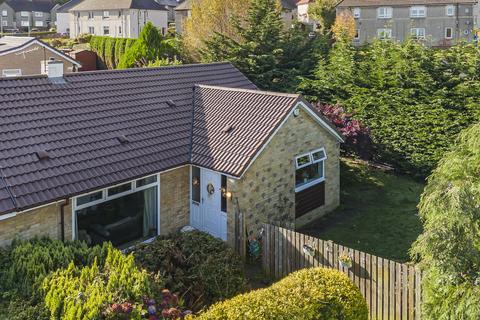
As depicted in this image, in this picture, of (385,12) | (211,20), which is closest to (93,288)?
(211,20)

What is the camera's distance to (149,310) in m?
9.72

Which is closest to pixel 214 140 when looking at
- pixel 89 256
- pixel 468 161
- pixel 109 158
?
pixel 109 158

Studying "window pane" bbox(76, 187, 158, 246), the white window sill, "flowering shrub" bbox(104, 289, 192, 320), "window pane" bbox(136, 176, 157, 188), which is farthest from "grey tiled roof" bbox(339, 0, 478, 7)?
"flowering shrub" bbox(104, 289, 192, 320)

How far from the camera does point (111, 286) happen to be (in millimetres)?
10219

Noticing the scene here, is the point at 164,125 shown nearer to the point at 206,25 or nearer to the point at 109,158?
the point at 109,158

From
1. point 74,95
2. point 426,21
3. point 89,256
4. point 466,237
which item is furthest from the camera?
point 426,21

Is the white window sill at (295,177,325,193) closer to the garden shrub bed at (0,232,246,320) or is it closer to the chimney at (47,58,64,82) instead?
the garden shrub bed at (0,232,246,320)

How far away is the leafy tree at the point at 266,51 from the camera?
29.1 meters

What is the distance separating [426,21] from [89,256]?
61.3 meters

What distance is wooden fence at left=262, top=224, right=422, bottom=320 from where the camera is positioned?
11.1 meters

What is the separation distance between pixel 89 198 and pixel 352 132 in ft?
39.7

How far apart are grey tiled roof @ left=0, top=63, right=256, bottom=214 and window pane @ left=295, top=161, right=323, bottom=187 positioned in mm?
4028

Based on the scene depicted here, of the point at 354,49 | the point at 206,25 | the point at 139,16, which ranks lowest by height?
the point at 354,49

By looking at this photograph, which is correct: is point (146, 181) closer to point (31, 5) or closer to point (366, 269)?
point (366, 269)
